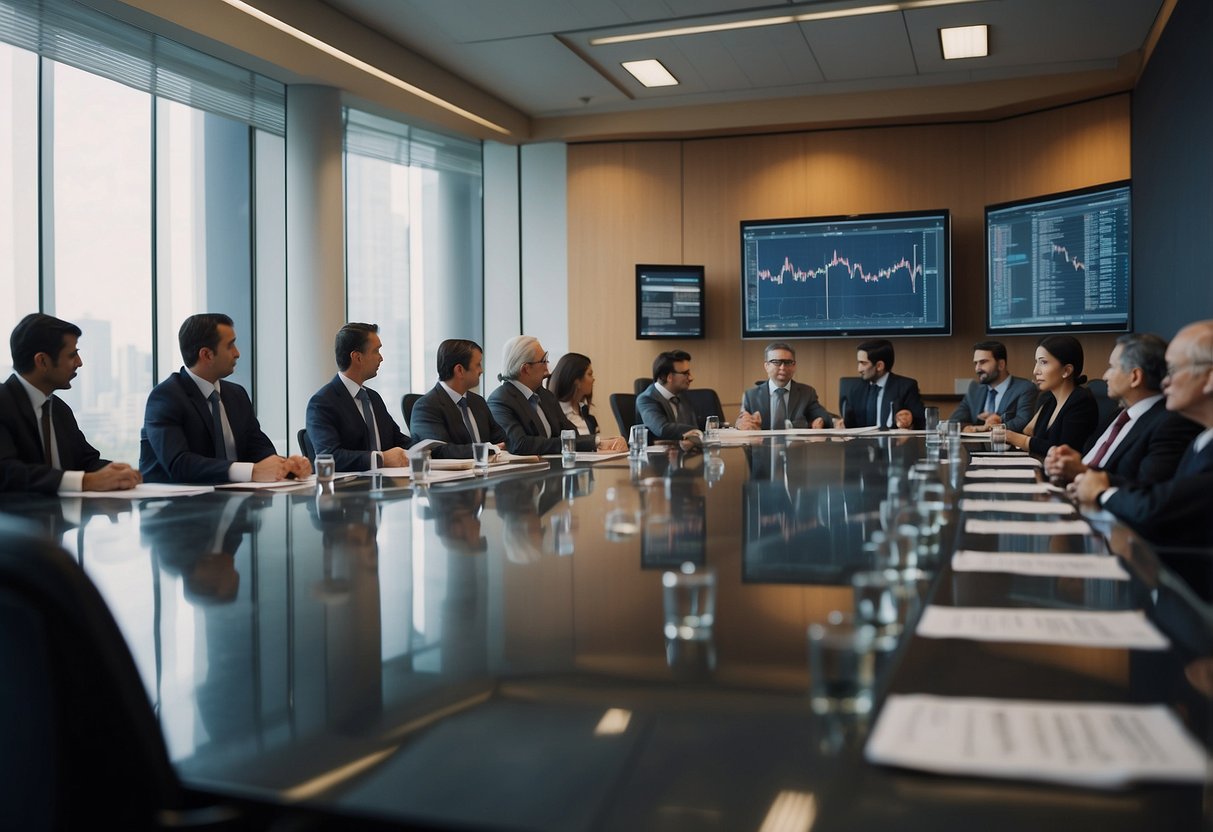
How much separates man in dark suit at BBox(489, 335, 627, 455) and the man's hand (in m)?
2.31

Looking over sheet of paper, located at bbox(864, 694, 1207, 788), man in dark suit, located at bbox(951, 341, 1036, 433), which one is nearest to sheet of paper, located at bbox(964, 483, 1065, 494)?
sheet of paper, located at bbox(864, 694, 1207, 788)

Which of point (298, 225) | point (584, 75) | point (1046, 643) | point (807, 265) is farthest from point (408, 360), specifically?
point (1046, 643)

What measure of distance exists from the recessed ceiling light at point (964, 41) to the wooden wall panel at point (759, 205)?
39.0 inches

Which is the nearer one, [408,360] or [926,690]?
[926,690]

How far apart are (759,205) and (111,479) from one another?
680 centimetres

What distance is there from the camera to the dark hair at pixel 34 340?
333 cm

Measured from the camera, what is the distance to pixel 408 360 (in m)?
8.35

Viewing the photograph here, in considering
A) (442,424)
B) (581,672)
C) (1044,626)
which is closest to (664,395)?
(442,424)

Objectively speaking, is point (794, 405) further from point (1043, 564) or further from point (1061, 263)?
point (1043, 564)

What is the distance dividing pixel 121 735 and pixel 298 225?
650cm

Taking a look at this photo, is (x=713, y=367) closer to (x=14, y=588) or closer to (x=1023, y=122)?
(x=1023, y=122)

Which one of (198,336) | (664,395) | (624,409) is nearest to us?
(198,336)

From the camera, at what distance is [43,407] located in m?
3.34

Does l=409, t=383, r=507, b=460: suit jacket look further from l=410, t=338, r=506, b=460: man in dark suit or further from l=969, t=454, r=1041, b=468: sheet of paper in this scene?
l=969, t=454, r=1041, b=468: sheet of paper
